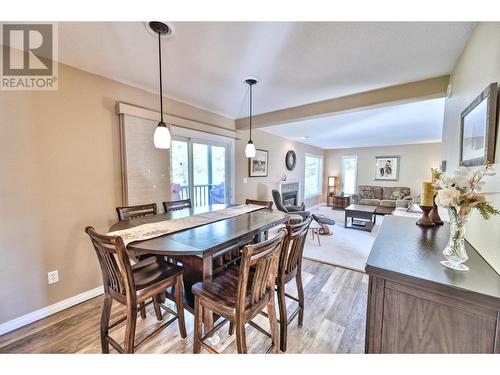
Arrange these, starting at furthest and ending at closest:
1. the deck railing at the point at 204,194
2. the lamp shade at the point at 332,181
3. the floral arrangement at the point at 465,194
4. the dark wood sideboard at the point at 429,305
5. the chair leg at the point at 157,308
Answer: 1. the lamp shade at the point at 332,181
2. the deck railing at the point at 204,194
3. the chair leg at the point at 157,308
4. the floral arrangement at the point at 465,194
5. the dark wood sideboard at the point at 429,305

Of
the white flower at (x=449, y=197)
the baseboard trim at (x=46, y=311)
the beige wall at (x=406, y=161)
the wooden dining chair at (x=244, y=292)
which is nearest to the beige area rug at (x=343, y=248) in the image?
the wooden dining chair at (x=244, y=292)

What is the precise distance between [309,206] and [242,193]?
4.21 metres

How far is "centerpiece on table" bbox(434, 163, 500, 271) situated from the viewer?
93 cm

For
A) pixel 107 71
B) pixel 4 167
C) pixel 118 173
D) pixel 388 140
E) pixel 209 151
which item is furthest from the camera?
pixel 388 140

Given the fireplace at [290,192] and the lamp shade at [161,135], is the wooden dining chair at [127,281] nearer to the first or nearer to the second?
the lamp shade at [161,135]

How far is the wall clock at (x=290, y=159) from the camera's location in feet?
19.4

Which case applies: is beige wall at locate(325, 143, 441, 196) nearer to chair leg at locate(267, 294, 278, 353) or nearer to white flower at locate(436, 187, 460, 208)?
white flower at locate(436, 187, 460, 208)

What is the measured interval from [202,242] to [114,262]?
0.54 meters

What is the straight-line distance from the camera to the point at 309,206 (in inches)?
301

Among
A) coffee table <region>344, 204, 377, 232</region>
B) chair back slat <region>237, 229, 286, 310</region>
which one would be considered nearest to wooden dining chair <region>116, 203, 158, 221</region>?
chair back slat <region>237, 229, 286, 310</region>

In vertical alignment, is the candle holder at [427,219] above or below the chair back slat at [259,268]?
above
